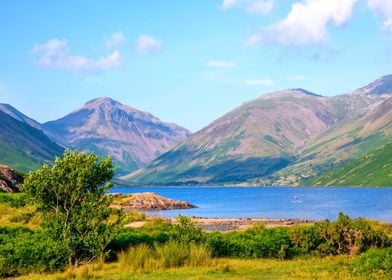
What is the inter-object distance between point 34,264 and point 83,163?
6.88 m

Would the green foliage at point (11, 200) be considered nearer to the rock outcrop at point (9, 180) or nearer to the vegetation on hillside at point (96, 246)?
the rock outcrop at point (9, 180)

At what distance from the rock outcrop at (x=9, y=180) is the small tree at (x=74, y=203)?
70015 millimetres

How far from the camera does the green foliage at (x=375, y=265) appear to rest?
22.5 meters

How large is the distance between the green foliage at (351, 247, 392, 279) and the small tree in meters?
15.2

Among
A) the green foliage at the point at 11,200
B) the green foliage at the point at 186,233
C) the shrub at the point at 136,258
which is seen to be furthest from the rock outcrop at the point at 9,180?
the shrub at the point at 136,258

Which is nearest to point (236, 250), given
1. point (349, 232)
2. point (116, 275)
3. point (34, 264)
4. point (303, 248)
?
point (303, 248)

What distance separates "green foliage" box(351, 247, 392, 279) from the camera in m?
22.5

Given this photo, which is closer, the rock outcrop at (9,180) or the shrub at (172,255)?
the shrub at (172,255)

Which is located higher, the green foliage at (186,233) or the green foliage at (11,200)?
the green foliage at (11,200)

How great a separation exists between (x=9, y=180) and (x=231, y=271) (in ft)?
286

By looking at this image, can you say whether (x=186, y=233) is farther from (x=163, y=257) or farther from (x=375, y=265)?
(x=375, y=265)

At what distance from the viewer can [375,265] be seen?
23609 millimetres

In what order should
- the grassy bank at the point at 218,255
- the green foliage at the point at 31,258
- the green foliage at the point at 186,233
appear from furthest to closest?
the green foliage at the point at 186,233
the green foliage at the point at 31,258
the grassy bank at the point at 218,255

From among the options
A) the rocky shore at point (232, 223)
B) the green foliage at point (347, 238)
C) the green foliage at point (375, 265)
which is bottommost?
the green foliage at point (375, 265)
